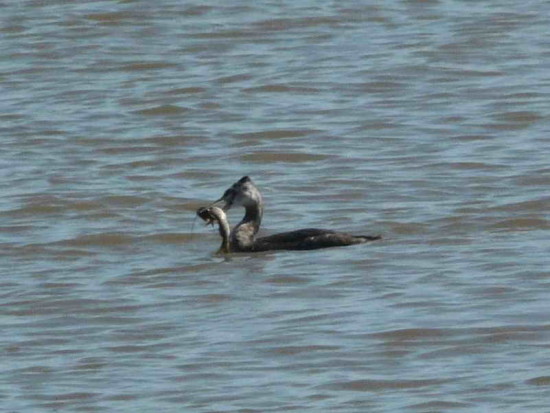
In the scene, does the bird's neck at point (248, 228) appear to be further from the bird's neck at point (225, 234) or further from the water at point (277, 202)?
the water at point (277, 202)

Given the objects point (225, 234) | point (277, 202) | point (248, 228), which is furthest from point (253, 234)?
point (277, 202)

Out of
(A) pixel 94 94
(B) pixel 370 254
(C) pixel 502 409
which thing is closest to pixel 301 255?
(B) pixel 370 254

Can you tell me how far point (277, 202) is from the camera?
559 inches

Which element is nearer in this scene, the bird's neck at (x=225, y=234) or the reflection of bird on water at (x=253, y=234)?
the reflection of bird on water at (x=253, y=234)

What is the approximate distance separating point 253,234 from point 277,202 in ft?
3.07

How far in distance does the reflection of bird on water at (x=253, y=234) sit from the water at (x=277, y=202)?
0.36ft

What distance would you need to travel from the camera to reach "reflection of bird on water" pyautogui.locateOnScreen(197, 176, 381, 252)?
12430mm

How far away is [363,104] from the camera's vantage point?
1766 centimetres

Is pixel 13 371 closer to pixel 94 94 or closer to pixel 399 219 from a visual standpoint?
pixel 399 219

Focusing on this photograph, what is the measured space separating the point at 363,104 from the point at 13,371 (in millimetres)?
8469

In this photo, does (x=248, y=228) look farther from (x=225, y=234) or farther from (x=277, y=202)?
(x=277, y=202)

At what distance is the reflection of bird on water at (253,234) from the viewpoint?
12.4m

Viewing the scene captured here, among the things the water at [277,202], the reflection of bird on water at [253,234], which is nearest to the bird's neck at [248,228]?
the reflection of bird on water at [253,234]

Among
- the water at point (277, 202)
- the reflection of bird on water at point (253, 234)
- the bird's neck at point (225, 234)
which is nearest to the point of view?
the water at point (277, 202)
